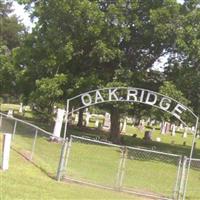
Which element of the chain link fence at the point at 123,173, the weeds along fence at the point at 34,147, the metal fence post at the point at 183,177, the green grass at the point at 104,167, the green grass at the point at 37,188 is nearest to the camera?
the green grass at the point at 37,188

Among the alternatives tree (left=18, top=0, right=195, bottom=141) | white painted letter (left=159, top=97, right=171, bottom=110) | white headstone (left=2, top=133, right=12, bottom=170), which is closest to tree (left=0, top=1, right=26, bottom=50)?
tree (left=18, top=0, right=195, bottom=141)

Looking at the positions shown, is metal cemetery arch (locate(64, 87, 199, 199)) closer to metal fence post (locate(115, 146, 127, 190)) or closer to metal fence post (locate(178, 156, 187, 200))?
metal fence post (locate(178, 156, 187, 200))

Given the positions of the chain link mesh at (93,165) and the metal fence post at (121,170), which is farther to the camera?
the chain link mesh at (93,165)

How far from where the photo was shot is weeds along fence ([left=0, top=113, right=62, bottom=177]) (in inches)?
730

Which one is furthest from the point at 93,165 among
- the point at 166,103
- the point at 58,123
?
the point at 58,123

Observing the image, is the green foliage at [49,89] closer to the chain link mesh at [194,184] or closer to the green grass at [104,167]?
the green grass at [104,167]

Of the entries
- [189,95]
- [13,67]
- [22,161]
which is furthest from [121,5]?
[22,161]

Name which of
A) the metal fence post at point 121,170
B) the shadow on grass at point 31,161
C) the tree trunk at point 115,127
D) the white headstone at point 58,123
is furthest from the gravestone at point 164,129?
the metal fence post at point 121,170

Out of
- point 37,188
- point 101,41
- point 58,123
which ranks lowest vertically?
point 37,188

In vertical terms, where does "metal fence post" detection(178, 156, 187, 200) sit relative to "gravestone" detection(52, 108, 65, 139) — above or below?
below

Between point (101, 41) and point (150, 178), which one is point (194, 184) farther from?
point (101, 41)

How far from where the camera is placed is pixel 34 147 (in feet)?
65.4

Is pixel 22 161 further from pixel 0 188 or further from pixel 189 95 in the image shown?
pixel 189 95

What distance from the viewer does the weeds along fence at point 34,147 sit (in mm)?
18531
